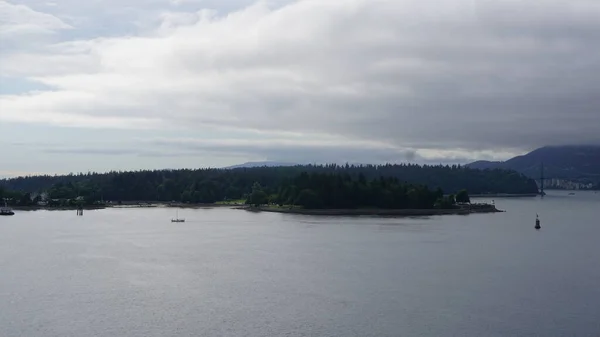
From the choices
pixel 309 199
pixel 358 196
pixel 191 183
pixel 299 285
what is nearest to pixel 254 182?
pixel 191 183

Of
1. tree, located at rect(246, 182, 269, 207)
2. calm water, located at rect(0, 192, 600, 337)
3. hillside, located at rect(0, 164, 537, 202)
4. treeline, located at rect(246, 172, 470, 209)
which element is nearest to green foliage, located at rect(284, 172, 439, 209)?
treeline, located at rect(246, 172, 470, 209)

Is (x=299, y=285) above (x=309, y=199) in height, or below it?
below

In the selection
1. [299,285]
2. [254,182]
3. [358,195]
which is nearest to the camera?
[299,285]

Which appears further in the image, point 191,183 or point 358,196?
point 191,183

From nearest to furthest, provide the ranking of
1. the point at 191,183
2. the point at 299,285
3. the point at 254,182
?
the point at 299,285
the point at 254,182
the point at 191,183

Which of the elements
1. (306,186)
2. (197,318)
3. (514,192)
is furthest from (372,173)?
(197,318)

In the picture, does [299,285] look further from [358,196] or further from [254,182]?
[254,182]

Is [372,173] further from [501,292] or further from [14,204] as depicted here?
[501,292]
